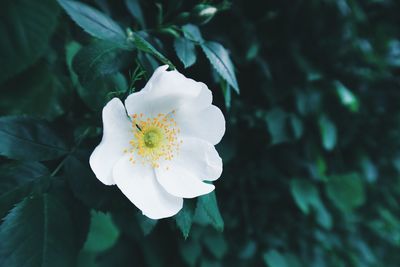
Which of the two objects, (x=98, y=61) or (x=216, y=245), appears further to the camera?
(x=216, y=245)

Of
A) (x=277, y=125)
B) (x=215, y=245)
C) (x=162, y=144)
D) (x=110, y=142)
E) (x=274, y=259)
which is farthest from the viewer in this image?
(x=274, y=259)

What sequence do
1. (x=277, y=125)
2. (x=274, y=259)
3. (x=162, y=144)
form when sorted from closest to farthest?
(x=162, y=144), (x=277, y=125), (x=274, y=259)

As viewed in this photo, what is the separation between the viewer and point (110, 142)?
25.0 inches

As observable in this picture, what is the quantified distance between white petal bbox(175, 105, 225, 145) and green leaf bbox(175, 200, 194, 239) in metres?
0.13

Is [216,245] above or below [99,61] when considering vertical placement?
below

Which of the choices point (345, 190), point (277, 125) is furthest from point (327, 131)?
point (345, 190)

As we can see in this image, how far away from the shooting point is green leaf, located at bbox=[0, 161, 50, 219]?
675mm

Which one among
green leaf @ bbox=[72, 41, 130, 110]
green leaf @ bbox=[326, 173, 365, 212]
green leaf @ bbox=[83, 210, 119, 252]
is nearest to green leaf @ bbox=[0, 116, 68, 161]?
green leaf @ bbox=[72, 41, 130, 110]

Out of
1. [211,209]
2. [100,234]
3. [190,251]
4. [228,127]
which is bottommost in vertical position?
[190,251]

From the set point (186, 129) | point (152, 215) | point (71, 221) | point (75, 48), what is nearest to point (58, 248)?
point (71, 221)

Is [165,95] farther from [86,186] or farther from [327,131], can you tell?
[327,131]

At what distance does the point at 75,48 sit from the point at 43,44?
114 mm

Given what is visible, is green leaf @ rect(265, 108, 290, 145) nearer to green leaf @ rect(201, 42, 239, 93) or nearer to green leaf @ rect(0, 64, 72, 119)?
green leaf @ rect(201, 42, 239, 93)

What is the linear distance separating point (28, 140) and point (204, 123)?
0.32 m
